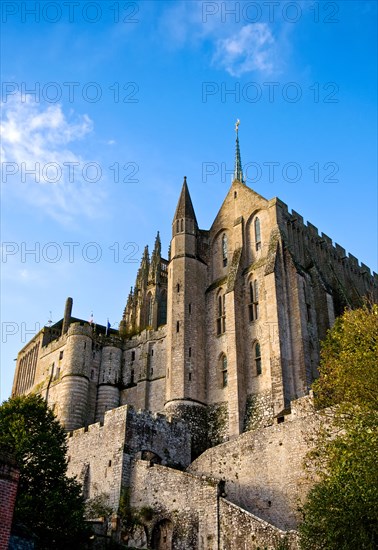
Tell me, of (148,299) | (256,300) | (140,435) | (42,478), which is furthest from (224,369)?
(148,299)

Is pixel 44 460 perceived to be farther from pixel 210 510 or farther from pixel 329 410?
pixel 329 410

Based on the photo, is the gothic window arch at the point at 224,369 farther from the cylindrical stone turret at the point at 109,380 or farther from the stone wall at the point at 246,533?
the stone wall at the point at 246,533

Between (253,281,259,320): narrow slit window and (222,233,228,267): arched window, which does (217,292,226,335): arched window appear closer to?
(253,281,259,320): narrow slit window

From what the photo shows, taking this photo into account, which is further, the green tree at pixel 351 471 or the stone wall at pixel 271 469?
the stone wall at pixel 271 469

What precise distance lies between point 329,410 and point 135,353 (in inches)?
1299

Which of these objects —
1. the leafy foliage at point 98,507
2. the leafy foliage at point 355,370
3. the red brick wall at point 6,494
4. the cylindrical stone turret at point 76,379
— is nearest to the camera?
the red brick wall at point 6,494

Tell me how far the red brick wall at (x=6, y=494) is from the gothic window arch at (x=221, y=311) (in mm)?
32922

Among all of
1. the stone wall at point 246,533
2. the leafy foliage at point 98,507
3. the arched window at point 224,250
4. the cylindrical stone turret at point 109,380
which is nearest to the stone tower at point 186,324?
the arched window at point 224,250

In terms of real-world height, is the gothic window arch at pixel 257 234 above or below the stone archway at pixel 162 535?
above

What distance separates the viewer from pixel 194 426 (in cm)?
4238

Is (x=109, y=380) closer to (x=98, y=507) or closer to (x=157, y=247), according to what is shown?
(x=157, y=247)

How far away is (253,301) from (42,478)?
21930 millimetres

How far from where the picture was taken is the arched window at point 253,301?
45719 mm

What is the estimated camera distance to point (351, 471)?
21.8 m
